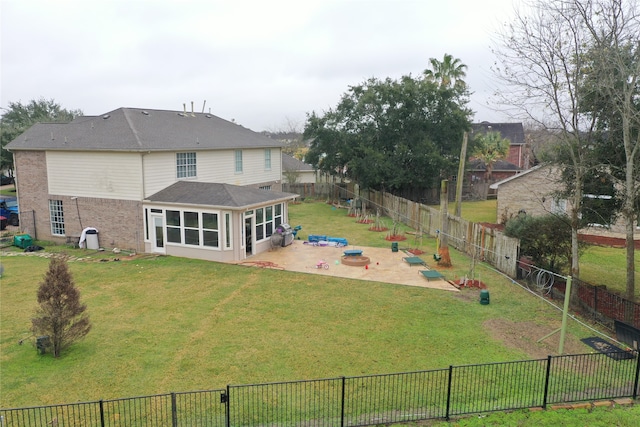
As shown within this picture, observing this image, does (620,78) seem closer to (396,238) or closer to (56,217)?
(396,238)

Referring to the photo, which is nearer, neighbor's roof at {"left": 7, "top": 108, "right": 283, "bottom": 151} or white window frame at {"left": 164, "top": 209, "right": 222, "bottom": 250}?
white window frame at {"left": 164, "top": 209, "right": 222, "bottom": 250}

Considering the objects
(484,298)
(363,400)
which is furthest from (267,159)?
(363,400)

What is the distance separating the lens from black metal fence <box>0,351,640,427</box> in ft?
27.5

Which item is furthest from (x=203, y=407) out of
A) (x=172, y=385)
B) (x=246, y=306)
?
(x=246, y=306)

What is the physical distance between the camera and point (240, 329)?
1304 centimetres

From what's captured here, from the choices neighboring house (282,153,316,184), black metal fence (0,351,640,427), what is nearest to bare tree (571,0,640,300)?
black metal fence (0,351,640,427)

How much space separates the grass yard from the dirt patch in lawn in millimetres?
63

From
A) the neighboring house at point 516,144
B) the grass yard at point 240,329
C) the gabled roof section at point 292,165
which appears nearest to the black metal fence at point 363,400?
the grass yard at point 240,329

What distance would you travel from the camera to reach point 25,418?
28.2ft

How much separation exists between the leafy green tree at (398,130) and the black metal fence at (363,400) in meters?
24.8

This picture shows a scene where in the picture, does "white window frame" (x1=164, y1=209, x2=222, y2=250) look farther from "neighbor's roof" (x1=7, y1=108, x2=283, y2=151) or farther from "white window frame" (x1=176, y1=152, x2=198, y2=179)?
"neighbor's roof" (x1=7, y1=108, x2=283, y2=151)

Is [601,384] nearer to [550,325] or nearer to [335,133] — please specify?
[550,325]

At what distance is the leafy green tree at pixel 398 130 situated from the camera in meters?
34.2

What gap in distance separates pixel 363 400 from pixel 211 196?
14.3m
